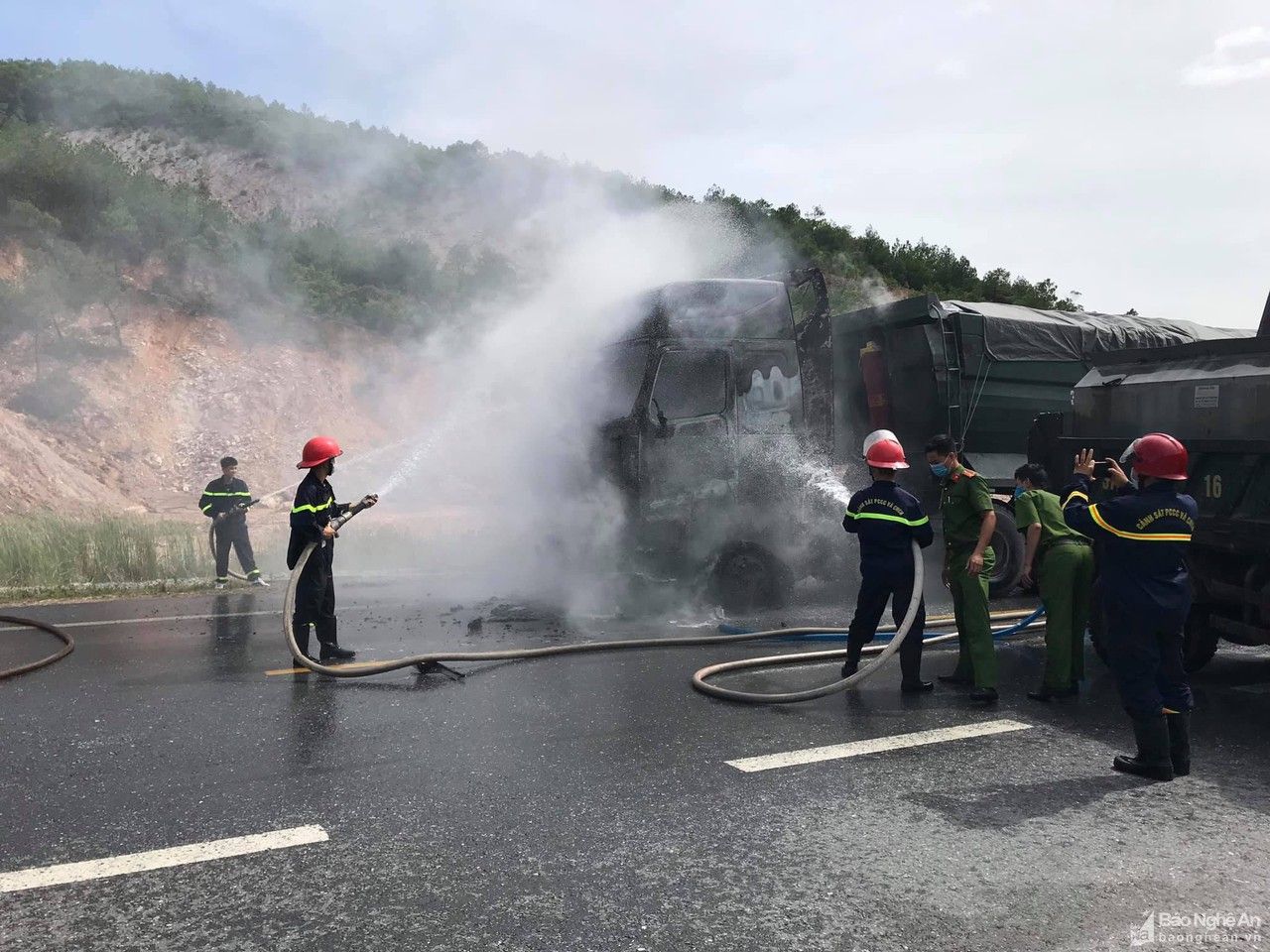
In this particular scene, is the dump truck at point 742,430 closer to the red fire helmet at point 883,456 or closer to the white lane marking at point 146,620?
the red fire helmet at point 883,456

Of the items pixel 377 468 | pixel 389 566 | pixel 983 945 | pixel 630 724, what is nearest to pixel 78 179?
pixel 377 468

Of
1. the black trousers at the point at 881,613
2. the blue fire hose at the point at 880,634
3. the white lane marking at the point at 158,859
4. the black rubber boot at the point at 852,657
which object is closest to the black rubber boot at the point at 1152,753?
the black trousers at the point at 881,613

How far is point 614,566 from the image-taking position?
920 centimetres

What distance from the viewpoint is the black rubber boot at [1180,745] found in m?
4.75

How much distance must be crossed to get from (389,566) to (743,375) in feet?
22.4

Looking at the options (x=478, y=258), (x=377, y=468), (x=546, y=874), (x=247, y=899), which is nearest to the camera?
(x=247, y=899)

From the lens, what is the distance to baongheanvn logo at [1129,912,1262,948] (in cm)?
313

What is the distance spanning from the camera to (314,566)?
23.5 ft

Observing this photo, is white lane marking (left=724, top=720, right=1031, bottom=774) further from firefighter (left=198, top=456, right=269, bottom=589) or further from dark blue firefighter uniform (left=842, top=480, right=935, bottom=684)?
firefighter (left=198, top=456, right=269, bottom=589)

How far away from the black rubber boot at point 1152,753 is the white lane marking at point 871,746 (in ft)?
2.64

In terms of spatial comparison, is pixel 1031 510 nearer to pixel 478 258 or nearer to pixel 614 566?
pixel 614 566

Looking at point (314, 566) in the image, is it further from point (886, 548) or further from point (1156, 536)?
point (1156, 536)

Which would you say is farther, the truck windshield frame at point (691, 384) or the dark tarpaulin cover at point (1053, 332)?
the dark tarpaulin cover at point (1053, 332)

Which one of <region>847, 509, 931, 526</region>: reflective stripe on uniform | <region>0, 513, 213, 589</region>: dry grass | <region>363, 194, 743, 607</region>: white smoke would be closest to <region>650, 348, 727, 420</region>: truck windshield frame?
<region>363, 194, 743, 607</region>: white smoke
